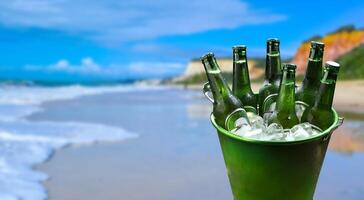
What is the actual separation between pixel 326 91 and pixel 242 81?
295 mm

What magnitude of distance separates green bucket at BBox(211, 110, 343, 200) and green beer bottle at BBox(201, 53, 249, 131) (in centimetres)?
9

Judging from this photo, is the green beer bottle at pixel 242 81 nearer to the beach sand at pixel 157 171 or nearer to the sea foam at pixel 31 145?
the beach sand at pixel 157 171

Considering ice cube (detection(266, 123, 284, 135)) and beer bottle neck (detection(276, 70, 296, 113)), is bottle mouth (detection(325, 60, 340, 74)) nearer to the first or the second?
beer bottle neck (detection(276, 70, 296, 113))

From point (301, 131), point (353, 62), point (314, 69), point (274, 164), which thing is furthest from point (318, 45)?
point (353, 62)

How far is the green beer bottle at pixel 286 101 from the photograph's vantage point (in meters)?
1.66

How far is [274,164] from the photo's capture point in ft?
5.20

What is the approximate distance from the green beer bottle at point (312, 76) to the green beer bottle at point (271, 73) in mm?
90

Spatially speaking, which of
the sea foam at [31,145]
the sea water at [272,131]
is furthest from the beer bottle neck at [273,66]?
the sea foam at [31,145]

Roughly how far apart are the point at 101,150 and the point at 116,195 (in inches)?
75.5

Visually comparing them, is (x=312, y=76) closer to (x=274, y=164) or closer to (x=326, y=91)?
(x=326, y=91)

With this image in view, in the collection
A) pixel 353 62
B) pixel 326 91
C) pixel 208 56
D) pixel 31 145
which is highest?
pixel 208 56

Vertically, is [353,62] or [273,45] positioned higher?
[273,45]

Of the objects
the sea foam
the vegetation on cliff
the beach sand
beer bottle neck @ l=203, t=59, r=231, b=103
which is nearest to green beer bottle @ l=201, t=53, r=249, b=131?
beer bottle neck @ l=203, t=59, r=231, b=103

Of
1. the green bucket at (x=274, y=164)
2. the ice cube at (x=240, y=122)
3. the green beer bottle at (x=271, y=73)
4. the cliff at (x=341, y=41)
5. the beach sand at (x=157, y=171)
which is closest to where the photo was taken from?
the green bucket at (x=274, y=164)
